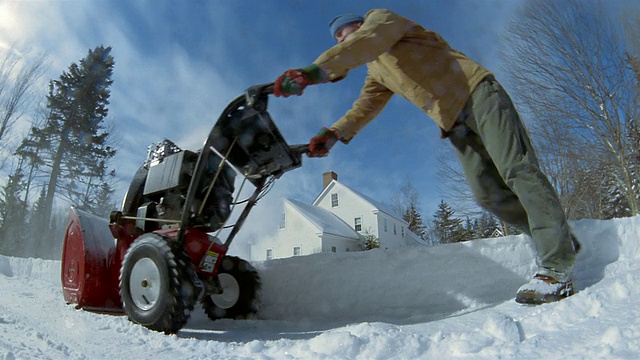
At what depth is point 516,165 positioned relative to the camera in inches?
83.3

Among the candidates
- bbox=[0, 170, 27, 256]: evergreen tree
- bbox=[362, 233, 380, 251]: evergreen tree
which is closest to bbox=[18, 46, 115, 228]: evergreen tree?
bbox=[0, 170, 27, 256]: evergreen tree

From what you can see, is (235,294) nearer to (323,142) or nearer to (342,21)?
(323,142)

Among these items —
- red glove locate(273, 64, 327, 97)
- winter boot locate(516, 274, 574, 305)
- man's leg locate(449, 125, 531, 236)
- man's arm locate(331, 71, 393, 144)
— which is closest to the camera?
winter boot locate(516, 274, 574, 305)

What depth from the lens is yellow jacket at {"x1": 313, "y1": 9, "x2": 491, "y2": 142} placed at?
7.62 ft

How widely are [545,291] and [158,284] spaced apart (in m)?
2.22

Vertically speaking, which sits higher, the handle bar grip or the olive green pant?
the handle bar grip

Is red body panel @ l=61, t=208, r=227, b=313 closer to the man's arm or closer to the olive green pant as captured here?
the man's arm

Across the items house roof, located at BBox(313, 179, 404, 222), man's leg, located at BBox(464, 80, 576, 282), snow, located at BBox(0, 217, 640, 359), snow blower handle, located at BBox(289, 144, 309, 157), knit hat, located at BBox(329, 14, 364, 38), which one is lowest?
snow, located at BBox(0, 217, 640, 359)

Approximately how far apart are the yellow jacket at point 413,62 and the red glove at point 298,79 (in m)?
0.05

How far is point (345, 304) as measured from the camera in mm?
3311

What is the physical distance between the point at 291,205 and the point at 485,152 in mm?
20843

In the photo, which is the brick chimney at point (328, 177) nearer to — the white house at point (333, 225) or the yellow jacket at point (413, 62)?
the white house at point (333, 225)

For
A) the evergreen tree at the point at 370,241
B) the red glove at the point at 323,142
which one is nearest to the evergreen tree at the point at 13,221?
the evergreen tree at the point at 370,241

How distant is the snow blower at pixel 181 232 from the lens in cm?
257
